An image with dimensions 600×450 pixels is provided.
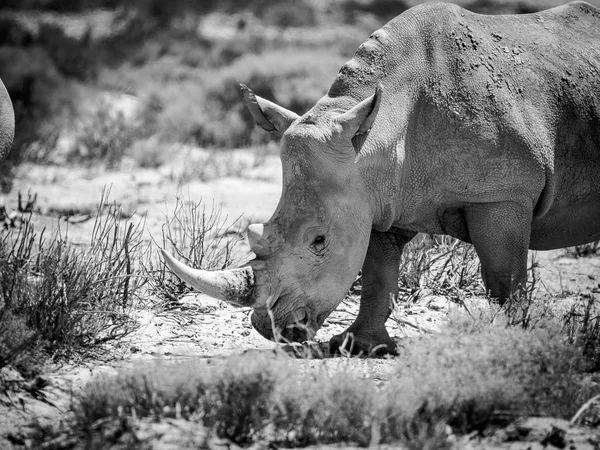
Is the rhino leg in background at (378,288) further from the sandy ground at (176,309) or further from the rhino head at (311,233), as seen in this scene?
the rhino head at (311,233)

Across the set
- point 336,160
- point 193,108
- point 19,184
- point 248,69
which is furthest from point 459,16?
point 248,69

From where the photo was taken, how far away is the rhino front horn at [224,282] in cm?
514

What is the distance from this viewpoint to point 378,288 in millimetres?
6301

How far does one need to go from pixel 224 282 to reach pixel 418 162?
59.7 inches

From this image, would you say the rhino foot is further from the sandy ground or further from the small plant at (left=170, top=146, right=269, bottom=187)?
the small plant at (left=170, top=146, right=269, bottom=187)

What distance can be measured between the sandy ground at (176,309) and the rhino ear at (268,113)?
57.0 inches

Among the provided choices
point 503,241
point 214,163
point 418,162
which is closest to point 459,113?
point 418,162

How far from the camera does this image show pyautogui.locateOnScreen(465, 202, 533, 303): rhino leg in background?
5840mm

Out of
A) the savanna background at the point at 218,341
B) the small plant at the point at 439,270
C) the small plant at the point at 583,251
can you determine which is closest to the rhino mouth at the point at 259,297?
the savanna background at the point at 218,341

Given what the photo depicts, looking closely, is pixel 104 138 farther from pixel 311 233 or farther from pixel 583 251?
pixel 311 233

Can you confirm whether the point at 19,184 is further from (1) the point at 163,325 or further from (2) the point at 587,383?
(2) the point at 587,383

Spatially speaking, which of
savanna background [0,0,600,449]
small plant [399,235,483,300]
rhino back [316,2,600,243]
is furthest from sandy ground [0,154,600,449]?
rhino back [316,2,600,243]

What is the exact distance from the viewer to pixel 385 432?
164 inches

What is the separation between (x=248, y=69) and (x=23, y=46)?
7843mm
